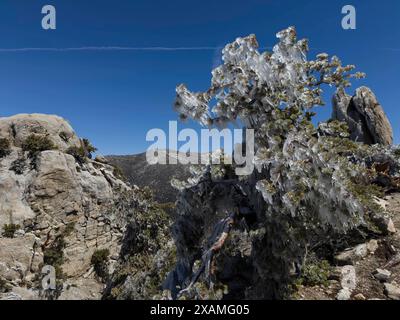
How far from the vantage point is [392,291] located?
259 inches

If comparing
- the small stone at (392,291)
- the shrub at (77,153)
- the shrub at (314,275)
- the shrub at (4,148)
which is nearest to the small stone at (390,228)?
the small stone at (392,291)

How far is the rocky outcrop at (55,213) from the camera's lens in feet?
59.9

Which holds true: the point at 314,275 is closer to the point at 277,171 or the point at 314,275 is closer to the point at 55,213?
the point at 277,171

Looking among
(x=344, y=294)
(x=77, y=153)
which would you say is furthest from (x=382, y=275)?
(x=77, y=153)

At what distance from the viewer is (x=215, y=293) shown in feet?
19.3

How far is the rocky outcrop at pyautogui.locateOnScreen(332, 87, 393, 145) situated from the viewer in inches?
725

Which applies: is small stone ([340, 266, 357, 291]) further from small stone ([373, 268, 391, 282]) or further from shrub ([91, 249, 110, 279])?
shrub ([91, 249, 110, 279])

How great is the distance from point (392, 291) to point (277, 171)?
3654mm

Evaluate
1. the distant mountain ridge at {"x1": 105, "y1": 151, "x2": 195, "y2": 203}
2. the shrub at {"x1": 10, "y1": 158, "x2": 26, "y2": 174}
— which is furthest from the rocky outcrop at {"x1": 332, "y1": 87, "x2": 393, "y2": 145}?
the distant mountain ridge at {"x1": 105, "y1": 151, "x2": 195, "y2": 203}

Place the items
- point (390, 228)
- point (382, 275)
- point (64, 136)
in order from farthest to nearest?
point (64, 136)
point (390, 228)
point (382, 275)

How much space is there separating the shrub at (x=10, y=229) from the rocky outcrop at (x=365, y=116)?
64.4 ft

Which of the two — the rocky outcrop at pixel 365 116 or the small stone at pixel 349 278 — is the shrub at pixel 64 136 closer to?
the rocky outcrop at pixel 365 116
